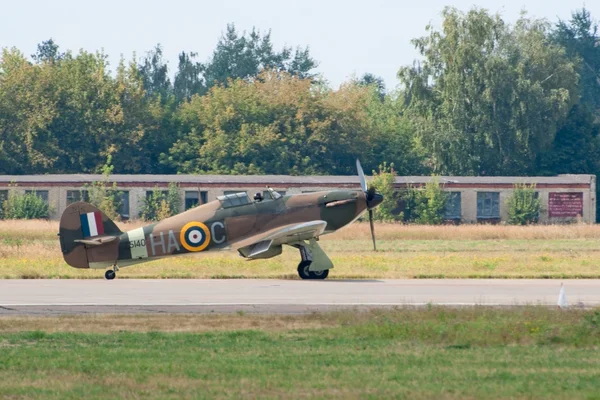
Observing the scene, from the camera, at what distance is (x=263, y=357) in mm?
14164

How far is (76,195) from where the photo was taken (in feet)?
198

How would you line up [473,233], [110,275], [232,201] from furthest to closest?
[473,233] → [232,201] → [110,275]

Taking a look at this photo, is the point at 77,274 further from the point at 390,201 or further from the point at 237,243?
the point at 390,201

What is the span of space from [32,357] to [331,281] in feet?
44.0

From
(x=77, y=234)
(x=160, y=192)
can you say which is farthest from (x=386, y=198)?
(x=77, y=234)

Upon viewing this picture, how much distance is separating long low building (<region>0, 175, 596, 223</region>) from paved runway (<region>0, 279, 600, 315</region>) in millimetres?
Answer: 32015

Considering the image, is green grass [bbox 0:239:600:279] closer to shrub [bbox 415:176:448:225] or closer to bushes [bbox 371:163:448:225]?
shrub [bbox 415:176:448:225]

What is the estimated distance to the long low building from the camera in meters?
59.6

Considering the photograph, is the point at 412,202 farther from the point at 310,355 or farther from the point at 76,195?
the point at 310,355

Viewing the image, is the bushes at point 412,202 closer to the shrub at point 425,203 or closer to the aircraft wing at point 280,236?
the shrub at point 425,203

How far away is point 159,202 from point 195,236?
32.3 m

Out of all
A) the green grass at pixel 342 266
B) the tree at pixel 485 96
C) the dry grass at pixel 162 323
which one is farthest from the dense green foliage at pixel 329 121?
the dry grass at pixel 162 323

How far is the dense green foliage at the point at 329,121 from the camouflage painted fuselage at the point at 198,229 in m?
45.5

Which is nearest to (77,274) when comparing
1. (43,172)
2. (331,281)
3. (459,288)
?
(331,281)
